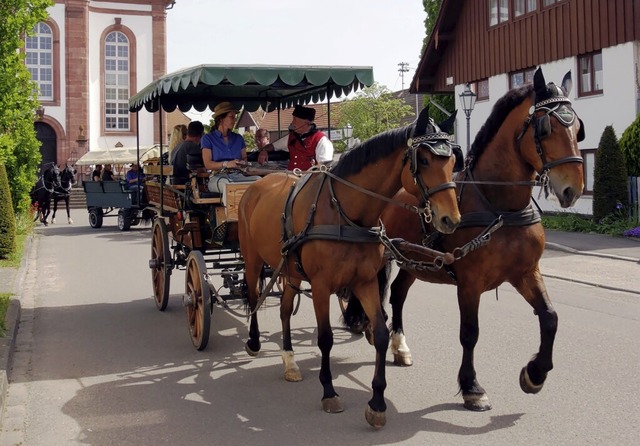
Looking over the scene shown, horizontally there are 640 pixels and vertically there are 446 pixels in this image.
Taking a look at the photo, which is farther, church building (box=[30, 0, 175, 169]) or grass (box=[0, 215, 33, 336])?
church building (box=[30, 0, 175, 169])

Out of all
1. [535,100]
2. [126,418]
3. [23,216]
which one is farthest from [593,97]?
[126,418]

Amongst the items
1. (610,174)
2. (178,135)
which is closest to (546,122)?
(178,135)

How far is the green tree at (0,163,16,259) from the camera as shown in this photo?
14.2m

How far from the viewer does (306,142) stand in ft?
25.6

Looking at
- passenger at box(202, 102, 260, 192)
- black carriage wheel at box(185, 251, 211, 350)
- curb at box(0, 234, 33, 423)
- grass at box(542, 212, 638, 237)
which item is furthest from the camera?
grass at box(542, 212, 638, 237)

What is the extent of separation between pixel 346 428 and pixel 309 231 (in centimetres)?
143

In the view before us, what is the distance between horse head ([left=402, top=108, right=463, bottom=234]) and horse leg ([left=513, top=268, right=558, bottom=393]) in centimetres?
108

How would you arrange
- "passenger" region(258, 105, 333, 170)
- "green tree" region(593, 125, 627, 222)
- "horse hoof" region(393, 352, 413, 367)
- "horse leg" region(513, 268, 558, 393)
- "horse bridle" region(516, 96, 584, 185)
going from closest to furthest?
"horse bridle" region(516, 96, 584, 185)
"horse leg" region(513, 268, 558, 393)
"horse hoof" region(393, 352, 413, 367)
"passenger" region(258, 105, 333, 170)
"green tree" region(593, 125, 627, 222)

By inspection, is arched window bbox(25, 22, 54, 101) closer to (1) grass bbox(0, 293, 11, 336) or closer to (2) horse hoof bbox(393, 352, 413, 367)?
(1) grass bbox(0, 293, 11, 336)

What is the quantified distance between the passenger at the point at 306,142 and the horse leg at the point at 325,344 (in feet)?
7.73

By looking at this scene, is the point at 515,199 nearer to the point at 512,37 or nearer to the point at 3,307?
the point at 3,307

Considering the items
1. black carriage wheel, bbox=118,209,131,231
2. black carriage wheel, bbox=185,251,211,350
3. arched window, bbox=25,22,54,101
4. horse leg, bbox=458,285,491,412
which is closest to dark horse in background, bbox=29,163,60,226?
black carriage wheel, bbox=118,209,131,231

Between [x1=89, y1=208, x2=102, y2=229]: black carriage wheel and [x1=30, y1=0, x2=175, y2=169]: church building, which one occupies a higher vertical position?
[x1=30, y1=0, x2=175, y2=169]: church building

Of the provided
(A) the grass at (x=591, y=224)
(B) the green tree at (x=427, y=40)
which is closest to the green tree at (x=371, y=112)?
(B) the green tree at (x=427, y=40)
